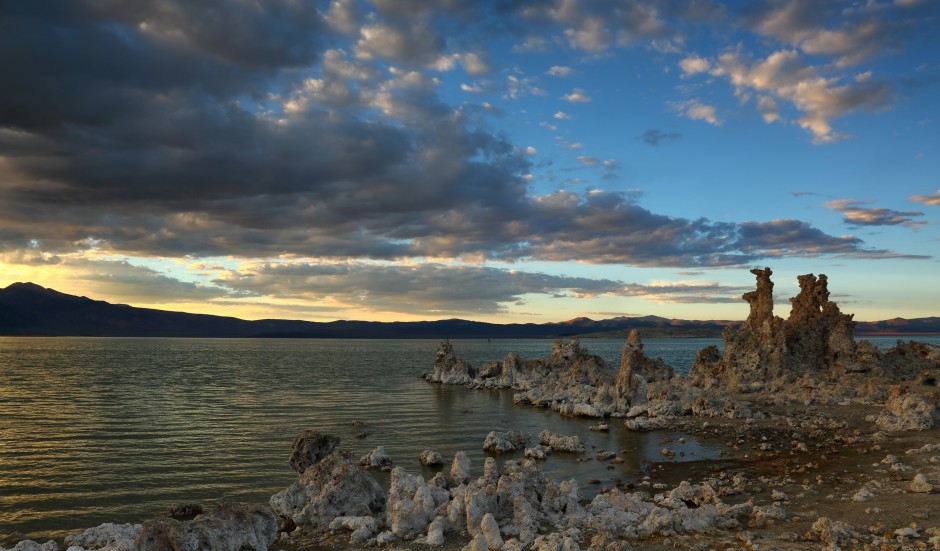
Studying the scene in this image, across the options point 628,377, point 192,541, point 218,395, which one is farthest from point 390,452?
point 218,395

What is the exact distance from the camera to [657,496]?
68.5 feet

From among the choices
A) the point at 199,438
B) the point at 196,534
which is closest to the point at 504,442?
the point at 199,438

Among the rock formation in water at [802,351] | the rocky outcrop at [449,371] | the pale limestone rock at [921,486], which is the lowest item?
the rocky outcrop at [449,371]

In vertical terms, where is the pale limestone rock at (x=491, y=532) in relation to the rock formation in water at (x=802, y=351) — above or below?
below

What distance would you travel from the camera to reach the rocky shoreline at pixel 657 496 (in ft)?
53.4

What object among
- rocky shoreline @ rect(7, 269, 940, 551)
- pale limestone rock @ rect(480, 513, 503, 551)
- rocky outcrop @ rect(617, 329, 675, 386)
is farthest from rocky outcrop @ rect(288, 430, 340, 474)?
rocky outcrop @ rect(617, 329, 675, 386)

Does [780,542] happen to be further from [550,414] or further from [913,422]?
[550,414]

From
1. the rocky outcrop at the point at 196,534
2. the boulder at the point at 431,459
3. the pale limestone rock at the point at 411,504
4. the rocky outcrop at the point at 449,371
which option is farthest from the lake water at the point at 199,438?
the rocky outcrop at the point at 449,371

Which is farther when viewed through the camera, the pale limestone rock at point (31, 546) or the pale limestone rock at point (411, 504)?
the pale limestone rock at point (411, 504)

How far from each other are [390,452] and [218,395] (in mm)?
36389

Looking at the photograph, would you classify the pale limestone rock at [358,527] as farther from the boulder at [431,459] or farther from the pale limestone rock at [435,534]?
the boulder at [431,459]

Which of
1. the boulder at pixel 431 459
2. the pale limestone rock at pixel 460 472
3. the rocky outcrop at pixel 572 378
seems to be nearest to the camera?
the pale limestone rock at pixel 460 472

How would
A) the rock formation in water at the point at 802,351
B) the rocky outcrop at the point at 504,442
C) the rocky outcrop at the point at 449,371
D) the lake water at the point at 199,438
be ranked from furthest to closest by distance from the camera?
1. the rocky outcrop at the point at 449,371
2. the rock formation in water at the point at 802,351
3. the rocky outcrop at the point at 504,442
4. the lake water at the point at 199,438

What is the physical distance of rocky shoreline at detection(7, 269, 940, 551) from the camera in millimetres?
16281
